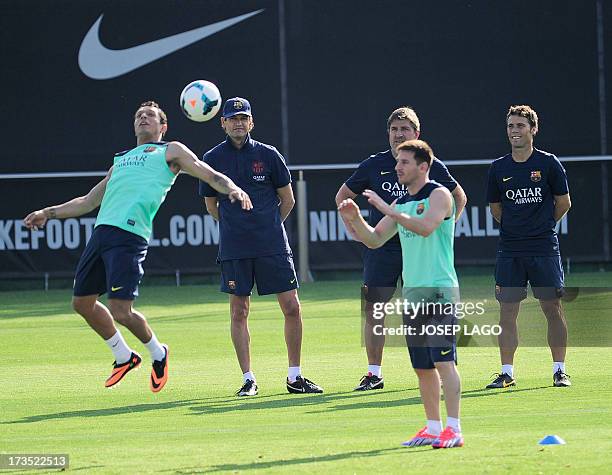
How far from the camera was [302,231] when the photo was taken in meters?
22.6

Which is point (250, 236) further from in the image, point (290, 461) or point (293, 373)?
point (290, 461)

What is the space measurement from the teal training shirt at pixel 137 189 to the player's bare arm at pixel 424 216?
2530 millimetres

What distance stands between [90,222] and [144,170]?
43.1 feet

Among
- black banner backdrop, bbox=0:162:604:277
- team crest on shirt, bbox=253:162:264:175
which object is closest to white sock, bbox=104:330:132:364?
team crest on shirt, bbox=253:162:264:175

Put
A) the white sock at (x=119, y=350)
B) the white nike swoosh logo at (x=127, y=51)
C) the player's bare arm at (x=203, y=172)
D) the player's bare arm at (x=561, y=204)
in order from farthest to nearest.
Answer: the white nike swoosh logo at (x=127, y=51)
the player's bare arm at (x=561, y=204)
the white sock at (x=119, y=350)
the player's bare arm at (x=203, y=172)

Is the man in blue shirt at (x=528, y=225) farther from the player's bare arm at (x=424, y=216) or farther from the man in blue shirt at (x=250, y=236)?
the player's bare arm at (x=424, y=216)

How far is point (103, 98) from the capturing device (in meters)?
23.0

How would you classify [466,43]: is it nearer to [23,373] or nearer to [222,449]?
[23,373]

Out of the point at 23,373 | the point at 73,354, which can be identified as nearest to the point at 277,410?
the point at 23,373

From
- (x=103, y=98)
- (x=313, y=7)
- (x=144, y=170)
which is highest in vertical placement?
(x=313, y=7)

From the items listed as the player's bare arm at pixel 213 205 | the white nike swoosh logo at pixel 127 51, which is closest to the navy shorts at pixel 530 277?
the player's bare arm at pixel 213 205

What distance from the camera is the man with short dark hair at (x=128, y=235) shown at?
31.4 ft

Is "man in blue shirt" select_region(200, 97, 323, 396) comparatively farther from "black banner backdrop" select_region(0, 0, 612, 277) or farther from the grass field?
"black banner backdrop" select_region(0, 0, 612, 277)

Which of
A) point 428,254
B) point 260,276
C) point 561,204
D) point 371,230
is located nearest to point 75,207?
point 260,276
